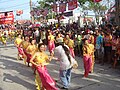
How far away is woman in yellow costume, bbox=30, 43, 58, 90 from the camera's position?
8086 mm

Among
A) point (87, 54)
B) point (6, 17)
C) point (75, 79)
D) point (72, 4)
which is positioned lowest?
point (75, 79)

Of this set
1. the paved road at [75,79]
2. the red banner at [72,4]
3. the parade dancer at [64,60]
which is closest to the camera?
the parade dancer at [64,60]

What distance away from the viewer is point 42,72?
823 cm

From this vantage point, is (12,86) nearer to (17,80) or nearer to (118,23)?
(17,80)

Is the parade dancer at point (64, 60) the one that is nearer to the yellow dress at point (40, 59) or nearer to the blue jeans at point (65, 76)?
the blue jeans at point (65, 76)

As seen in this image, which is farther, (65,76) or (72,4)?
(72,4)

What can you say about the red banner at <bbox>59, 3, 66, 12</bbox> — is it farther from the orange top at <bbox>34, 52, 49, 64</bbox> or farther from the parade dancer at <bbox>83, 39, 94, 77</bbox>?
the orange top at <bbox>34, 52, 49, 64</bbox>

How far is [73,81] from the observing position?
407 inches

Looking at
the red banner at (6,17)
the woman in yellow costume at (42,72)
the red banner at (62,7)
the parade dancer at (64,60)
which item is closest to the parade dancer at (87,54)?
the parade dancer at (64,60)

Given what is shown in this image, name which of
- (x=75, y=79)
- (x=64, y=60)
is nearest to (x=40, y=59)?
(x=64, y=60)

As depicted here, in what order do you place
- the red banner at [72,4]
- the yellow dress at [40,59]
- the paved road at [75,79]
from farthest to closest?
the red banner at [72,4] → the paved road at [75,79] → the yellow dress at [40,59]

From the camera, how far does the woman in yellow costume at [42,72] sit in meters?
8.09

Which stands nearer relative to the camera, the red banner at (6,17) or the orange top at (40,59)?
the orange top at (40,59)

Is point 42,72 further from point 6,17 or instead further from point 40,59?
point 6,17
